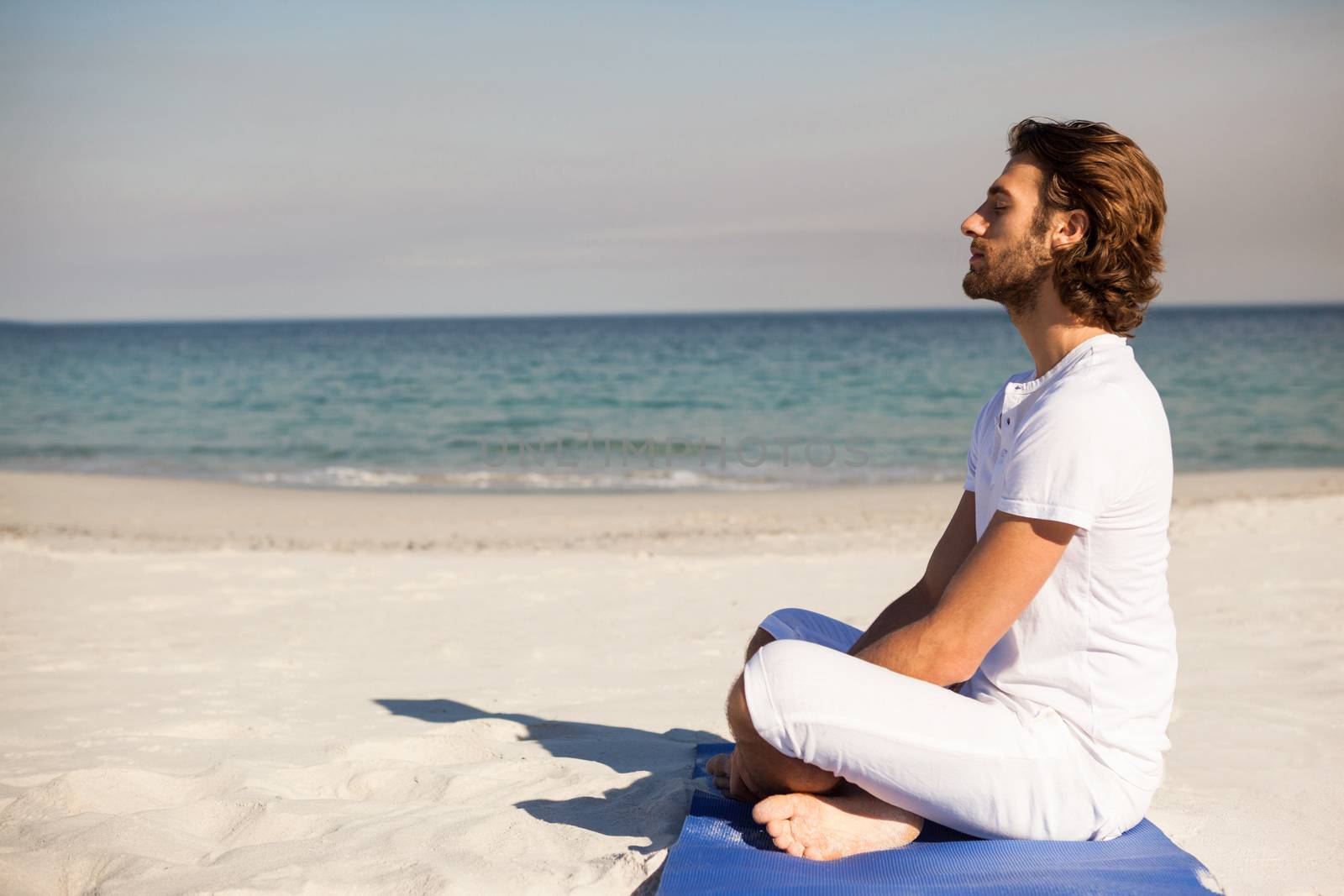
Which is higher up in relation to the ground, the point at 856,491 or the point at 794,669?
the point at 794,669

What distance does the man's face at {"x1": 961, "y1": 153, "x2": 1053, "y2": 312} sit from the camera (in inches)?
101

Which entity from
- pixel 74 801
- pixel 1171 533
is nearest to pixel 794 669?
pixel 74 801

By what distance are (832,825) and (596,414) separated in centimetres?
2121

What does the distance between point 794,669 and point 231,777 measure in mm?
2072

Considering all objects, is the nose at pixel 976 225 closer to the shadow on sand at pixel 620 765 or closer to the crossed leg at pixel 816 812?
the crossed leg at pixel 816 812

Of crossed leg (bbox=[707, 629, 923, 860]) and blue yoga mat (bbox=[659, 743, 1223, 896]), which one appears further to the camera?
crossed leg (bbox=[707, 629, 923, 860])

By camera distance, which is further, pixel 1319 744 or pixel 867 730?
pixel 1319 744

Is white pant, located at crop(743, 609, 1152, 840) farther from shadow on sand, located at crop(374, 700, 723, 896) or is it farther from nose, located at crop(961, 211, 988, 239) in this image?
nose, located at crop(961, 211, 988, 239)

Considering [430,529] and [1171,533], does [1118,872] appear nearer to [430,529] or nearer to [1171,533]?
[1171,533]

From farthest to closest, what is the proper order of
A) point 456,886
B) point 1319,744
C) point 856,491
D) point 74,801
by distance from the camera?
point 856,491
point 1319,744
point 74,801
point 456,886

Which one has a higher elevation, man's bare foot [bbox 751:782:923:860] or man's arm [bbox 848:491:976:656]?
man's arm [bbox 848:491:976:656]

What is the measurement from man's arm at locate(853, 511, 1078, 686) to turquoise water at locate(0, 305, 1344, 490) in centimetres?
1120

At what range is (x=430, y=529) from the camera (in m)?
10.1

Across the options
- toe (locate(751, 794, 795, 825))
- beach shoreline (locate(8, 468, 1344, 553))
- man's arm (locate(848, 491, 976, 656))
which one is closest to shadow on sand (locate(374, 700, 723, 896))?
toe (locate(751, 794, 795, 825))
